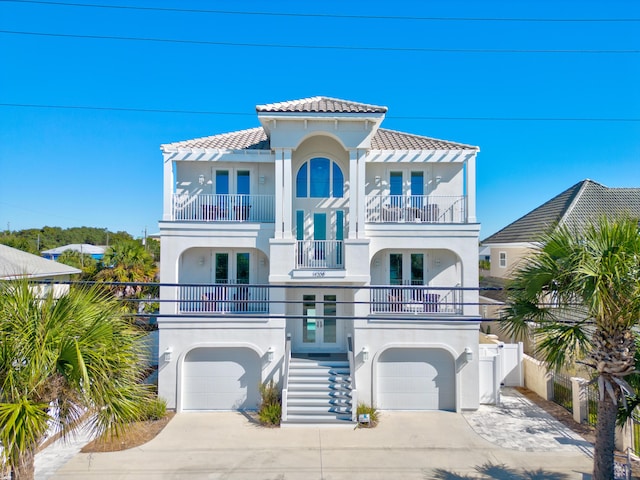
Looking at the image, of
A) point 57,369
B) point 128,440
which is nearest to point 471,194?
point 57,369

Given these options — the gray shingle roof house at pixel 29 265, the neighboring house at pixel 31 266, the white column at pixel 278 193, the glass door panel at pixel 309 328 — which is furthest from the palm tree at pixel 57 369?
the gray shingle roof house at pixel 29 265

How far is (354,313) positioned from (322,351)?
7.51ft

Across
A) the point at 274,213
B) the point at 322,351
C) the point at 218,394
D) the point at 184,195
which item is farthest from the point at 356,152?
the point at 218,394

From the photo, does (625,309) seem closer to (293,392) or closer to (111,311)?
(111,311)

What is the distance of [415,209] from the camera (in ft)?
45.4

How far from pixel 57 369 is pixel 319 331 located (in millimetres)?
10019

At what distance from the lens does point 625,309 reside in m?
5.68

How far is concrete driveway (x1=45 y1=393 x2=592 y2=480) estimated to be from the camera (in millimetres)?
8688

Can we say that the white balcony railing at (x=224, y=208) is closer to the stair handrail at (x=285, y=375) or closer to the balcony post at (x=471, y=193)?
the stair handrail at (x=285, y=375)

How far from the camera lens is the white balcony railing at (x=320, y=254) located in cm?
1323

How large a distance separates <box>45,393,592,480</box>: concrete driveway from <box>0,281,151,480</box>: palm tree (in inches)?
173

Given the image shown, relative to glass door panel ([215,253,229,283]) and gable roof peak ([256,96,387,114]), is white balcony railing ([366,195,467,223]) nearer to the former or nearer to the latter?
gable roof peak ([256,96,387,114])

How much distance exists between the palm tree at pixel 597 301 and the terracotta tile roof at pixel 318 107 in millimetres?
7918

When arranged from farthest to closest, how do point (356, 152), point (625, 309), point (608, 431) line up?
point (356, 152)
point (608, 431)
point (625, 309)
